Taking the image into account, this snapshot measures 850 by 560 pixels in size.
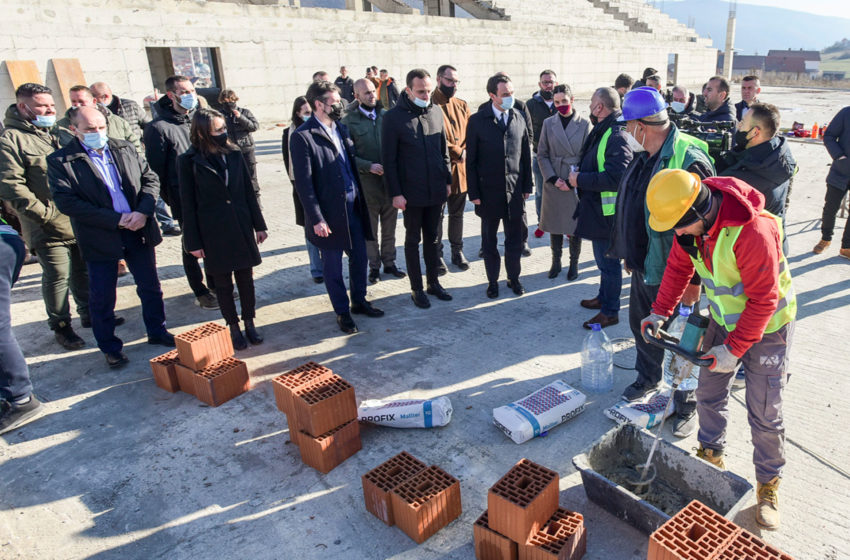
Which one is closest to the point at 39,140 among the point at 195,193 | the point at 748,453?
the point at 195,193

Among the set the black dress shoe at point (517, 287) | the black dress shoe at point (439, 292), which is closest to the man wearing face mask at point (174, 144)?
the black dress shoe at point (439, 292)

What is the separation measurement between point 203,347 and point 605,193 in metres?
3.54

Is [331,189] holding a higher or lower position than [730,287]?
higher

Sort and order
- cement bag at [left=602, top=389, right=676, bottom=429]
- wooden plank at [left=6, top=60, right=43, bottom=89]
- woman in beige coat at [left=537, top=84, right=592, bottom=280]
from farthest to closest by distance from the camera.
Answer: wooden plank at [left=6, top=60, right=43, bottom=89], woman in beige coat at [left=537, top=84, right=592, bottom=280], cement bag at [left=602, top=389, right=676, bottom=429]

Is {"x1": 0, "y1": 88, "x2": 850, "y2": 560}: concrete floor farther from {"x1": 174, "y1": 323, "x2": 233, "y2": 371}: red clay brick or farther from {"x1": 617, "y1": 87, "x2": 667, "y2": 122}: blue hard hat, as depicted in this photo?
{"x1": 617, "y1": 87, "x2": 667, "y2": 122}: blue hard hat

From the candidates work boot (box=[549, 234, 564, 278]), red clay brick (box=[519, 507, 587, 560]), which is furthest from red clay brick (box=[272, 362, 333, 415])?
work boot (box=[549, 234, 564, 278])

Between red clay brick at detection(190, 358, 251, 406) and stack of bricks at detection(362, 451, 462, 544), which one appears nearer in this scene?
stack of bricks at detection(362, 451, 462, 544)

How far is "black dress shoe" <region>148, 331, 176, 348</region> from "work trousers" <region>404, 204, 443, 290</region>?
89.6 inches

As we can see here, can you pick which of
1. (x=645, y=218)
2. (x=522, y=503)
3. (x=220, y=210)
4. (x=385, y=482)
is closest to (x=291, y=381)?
(x=385, y=482)

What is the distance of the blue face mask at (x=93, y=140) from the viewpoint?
4.12 meters

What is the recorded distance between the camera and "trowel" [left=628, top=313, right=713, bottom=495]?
268 cm

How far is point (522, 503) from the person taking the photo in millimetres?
2434

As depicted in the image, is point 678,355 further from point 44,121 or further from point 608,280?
point 44,121

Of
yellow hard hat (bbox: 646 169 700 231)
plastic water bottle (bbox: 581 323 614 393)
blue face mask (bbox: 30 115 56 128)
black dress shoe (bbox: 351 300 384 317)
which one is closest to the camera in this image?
yellow hard hat (bbox: 646 169 700 231)
